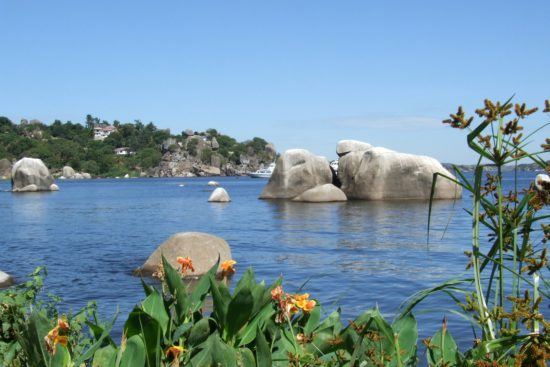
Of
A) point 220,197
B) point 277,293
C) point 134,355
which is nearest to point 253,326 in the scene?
point 277,293

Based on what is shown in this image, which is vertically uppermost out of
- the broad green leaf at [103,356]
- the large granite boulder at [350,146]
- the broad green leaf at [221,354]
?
the large granite boulder at [350,146]

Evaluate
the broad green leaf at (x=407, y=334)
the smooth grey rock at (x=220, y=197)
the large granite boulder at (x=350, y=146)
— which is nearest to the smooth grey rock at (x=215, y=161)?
the smooth grey rock at (x=220, y=197)

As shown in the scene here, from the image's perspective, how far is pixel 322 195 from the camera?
1390 inches

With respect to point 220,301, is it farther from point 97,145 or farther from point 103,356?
point 97,145

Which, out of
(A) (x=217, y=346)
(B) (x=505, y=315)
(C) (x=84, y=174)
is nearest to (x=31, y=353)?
(A) (x=217, y=346)

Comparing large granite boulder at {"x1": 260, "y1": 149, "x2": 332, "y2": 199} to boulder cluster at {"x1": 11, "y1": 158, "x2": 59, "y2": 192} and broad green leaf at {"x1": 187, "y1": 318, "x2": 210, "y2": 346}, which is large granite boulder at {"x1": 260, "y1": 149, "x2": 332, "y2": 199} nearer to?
boulder cluster at {"x1": 11, "y1": 158, "x2": 59, "y2": 192}

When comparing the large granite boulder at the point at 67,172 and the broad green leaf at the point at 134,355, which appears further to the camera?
the large granite boulder at the point at 67,172

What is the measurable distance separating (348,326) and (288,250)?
42.6 ft

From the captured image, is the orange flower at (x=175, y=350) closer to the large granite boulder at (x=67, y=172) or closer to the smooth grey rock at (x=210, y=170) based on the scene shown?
the large granite boulder at (x=67, y=172)

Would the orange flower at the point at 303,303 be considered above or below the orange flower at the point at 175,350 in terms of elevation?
above

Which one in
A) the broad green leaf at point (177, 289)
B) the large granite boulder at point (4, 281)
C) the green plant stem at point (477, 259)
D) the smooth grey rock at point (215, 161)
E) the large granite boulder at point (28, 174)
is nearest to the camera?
the green plant stem at point (477, 259)

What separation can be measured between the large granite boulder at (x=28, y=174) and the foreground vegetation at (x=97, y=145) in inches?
2999

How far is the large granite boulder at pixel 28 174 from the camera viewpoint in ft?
204

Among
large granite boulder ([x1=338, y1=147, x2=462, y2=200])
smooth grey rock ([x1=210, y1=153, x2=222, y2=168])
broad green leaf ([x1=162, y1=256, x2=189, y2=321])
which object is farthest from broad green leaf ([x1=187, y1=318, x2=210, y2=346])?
smooth grey rock ([x1=210, y1=153, x2=222, y2=168])
